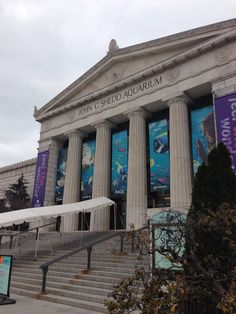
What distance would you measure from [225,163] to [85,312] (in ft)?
18.3

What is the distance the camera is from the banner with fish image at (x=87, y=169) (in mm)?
26534

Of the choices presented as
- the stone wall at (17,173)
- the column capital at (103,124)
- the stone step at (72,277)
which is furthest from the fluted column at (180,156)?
the stone wall at (17,173)

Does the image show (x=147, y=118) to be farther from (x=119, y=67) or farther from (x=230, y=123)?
(x=230, y=123)

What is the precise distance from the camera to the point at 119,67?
1053 inches

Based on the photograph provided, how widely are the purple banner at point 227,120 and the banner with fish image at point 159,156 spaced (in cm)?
445

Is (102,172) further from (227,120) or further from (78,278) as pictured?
(78,278)

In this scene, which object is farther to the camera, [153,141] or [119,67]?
[119,67]

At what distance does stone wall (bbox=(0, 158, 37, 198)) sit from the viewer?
42.1m

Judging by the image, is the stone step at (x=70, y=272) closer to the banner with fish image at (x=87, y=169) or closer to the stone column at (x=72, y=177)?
the stone column at (x=72, y=177)

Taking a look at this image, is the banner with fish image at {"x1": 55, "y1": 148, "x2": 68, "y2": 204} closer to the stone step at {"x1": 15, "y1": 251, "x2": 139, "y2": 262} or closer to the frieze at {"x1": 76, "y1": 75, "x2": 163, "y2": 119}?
the frieze at {"x1": 76, "y1": 75, "x2": 163, "y2": 119}

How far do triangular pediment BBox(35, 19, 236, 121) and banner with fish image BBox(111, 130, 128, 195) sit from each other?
161 inches

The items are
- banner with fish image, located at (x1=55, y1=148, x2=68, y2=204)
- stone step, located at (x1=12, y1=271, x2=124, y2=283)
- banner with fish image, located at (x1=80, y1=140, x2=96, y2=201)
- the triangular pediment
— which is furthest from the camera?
banner with fish image, located at (x1=55, y1=148, x2=68, y2=204)

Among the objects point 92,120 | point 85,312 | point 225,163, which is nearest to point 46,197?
point 92,120

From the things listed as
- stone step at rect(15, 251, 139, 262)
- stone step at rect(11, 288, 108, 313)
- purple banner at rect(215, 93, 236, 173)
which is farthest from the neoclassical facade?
stone step at rect(11, 288, 108, 313)
